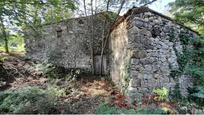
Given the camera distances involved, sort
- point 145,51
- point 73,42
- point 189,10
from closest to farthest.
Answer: point 145,51 → point 189,10 → point 73,42

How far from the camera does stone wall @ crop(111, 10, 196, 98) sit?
743cm

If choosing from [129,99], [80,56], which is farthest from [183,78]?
[80,56]

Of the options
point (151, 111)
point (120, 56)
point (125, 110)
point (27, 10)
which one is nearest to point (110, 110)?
point (125, 110)

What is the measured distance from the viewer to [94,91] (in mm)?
8953

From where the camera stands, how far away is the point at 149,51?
25.1 ft

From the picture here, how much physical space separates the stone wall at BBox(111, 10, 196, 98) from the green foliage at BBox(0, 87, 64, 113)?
2243 millimetres

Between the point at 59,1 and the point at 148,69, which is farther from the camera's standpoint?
the point at 59,1

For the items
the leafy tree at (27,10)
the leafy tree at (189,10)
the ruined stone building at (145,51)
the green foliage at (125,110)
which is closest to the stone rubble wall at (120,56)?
the ruined stone building at (145,51)

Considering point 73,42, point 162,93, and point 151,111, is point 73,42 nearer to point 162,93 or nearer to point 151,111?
point 162,93

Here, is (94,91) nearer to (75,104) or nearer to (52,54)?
(75,104)

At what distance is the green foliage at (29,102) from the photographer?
6585mm

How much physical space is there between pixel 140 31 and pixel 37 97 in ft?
11.3

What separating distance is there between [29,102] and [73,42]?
19.6 ft

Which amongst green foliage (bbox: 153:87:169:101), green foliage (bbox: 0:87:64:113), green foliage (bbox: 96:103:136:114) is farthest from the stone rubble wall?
green foliage (bbox: 0:87:64:113)
